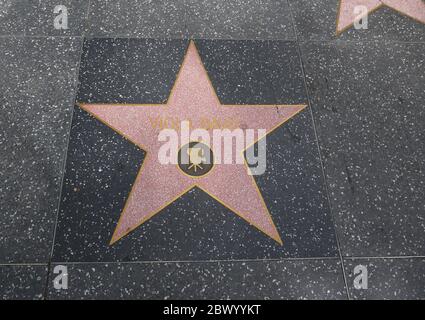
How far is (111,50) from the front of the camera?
6.17 feet

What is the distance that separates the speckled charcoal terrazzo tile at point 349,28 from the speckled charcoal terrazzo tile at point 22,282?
1.56m

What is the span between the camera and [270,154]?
63.6 inches

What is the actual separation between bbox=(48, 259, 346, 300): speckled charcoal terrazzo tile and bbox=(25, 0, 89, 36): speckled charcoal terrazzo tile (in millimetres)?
1168

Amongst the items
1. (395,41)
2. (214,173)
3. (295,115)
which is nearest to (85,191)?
(214,173)

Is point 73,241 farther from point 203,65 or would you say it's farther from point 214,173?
point 203,65

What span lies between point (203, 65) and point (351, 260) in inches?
41.3

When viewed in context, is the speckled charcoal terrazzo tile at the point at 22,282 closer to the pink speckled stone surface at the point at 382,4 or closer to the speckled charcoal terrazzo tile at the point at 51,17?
the speckled charcoal terrazzo tile at the point at 51,17

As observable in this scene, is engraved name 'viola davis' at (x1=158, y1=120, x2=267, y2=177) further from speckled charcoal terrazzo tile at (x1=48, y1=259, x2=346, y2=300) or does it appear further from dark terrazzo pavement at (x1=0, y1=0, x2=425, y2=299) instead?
speckled charcoal terrazzo tile at (x1=48, y1=259, x2=346, y2=300)

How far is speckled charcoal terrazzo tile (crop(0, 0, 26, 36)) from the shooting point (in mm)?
1932

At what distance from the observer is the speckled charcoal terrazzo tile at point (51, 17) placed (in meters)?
1.94

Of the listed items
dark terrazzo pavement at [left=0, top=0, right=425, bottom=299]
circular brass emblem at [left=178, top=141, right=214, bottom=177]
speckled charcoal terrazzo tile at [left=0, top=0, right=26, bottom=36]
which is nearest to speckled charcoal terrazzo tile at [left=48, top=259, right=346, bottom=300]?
dark terrazzo pavement at [left=0, top=0, right=425, bottom=299]

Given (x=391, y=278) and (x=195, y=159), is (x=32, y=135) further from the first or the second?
(x=391, y=278)

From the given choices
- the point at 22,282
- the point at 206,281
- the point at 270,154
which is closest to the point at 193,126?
the point at 270,154

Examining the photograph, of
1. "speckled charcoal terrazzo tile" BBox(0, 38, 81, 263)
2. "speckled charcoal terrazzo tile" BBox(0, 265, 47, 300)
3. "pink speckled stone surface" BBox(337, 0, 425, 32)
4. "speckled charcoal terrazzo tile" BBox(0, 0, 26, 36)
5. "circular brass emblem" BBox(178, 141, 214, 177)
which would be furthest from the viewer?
"pink speckled stone surface" BBox(337, 0, 425, 32)
